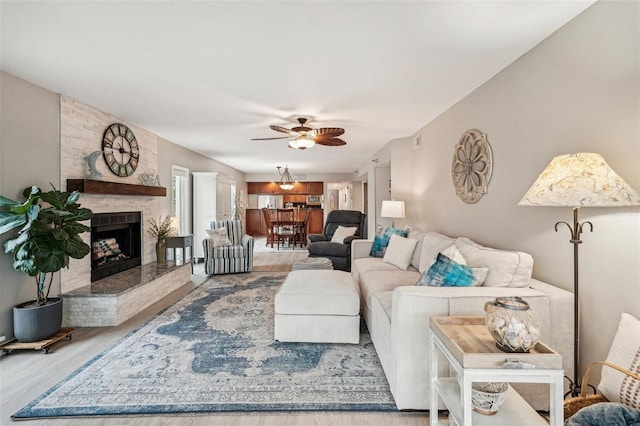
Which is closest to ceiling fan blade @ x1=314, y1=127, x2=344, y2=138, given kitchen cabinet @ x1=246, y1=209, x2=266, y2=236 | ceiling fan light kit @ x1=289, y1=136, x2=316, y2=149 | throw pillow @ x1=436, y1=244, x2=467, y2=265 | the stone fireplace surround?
ceiling fan light kit @ x1=289, y1=136, x2=316, y2=149

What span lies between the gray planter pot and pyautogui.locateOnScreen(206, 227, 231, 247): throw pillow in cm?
275

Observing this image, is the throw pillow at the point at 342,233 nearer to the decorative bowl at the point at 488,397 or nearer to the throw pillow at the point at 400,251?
the throw pillow at the point at 400,251

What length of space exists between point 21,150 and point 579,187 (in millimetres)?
4173

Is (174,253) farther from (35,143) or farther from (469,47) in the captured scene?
(469,47)

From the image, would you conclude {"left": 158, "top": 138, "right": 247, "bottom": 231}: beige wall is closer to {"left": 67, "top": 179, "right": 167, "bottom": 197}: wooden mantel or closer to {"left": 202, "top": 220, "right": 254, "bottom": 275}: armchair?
{"left": 67, "top": 179, "right": 167, "bottom": 197}: wooden mantel

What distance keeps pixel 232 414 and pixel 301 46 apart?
2.45 metres

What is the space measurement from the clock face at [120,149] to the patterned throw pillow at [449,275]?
13.2 ft

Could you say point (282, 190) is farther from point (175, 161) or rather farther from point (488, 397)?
point (488, 397)

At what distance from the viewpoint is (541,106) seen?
2.15m

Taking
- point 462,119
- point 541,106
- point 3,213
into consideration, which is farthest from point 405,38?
point 3,213

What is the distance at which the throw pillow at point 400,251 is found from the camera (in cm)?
353

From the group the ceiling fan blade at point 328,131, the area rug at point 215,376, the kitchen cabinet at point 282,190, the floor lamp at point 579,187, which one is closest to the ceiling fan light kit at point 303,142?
the ceiling fan blade at point 328,131

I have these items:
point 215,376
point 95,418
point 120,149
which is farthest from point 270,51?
point 120,149

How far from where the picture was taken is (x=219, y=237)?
553 cm
